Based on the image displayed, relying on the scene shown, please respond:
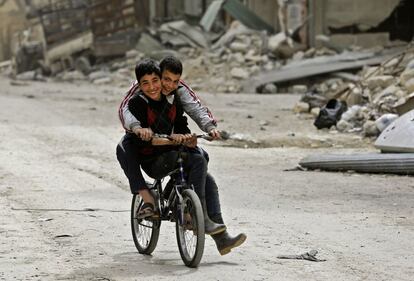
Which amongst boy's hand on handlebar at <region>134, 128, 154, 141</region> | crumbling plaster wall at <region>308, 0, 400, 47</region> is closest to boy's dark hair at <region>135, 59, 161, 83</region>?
boy's hand on handlebar at <region>134, 128, 154, 141</region>

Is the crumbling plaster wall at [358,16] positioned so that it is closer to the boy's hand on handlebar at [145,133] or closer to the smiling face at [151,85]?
the smiling face at [151,85]

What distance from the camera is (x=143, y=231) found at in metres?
6.84

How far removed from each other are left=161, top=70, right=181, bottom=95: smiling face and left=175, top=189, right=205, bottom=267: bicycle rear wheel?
26.0 inches

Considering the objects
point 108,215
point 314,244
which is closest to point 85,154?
point 108,215

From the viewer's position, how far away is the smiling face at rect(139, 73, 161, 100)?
6.27 metres

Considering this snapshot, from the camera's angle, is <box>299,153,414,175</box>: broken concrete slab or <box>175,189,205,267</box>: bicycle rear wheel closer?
<box>175,189,205,267</box>: bicycle rear wheel

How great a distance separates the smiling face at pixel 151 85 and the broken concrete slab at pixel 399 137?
18.5 ft

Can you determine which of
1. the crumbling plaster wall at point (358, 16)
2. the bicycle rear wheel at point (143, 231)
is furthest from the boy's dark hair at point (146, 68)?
the crumbling plaster wall at point (358, 16)

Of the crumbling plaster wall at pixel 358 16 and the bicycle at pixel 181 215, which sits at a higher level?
the bicycle at pixel 181 215

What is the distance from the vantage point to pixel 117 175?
10906 mm

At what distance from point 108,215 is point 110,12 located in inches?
905

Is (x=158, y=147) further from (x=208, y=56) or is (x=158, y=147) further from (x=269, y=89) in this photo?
(x=208, y=56)

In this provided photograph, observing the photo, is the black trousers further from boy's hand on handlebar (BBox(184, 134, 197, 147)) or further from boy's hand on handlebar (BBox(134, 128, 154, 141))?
boy's hand on handlebar (BBox(134, 128, 154, 141))

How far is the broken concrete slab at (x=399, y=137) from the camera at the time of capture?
11477 mm
